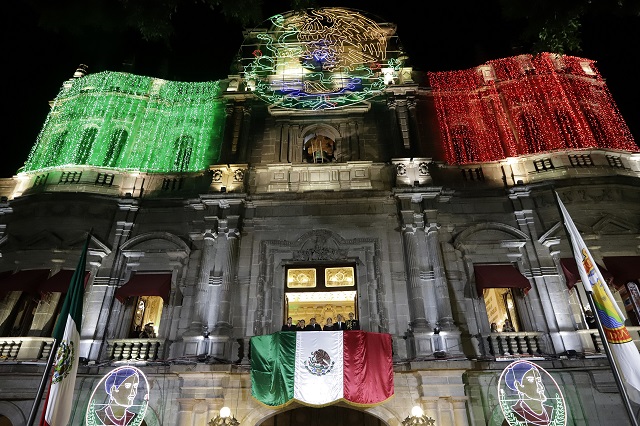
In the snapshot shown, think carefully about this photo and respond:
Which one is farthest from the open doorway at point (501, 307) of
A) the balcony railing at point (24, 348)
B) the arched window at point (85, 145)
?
the arched window at point (85, 145)

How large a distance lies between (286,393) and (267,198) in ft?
24.0

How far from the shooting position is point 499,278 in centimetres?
1456

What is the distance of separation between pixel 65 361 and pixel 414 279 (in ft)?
33.4

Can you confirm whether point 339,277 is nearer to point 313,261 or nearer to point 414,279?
point 313,261

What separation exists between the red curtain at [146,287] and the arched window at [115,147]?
5.73 m

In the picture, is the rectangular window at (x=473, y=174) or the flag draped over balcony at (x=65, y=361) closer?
the flag draped over balcony at (x=65, y=361)

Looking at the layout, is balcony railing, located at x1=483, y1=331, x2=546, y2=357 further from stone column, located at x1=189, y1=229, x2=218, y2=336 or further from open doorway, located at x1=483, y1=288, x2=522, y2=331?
stone column, located at x1=189, y1=229, x2=218, y2=336

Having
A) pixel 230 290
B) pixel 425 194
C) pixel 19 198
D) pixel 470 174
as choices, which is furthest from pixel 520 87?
pixel 19 198

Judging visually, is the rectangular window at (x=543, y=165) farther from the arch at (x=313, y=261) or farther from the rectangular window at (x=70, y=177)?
the rectangular window at (x=70, y=177)

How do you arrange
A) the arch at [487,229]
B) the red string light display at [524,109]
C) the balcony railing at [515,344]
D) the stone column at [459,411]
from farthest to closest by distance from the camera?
the red string light display at [524,109] → the arch at [487,229] → the balcony railing at [515,344] → the stone column at [459,411]

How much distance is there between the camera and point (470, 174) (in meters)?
17.5

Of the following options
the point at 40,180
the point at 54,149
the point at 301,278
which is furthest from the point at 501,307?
the point at 54,149

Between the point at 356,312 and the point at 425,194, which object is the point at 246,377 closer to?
the point at 356,312

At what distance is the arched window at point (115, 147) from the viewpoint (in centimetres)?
1839
